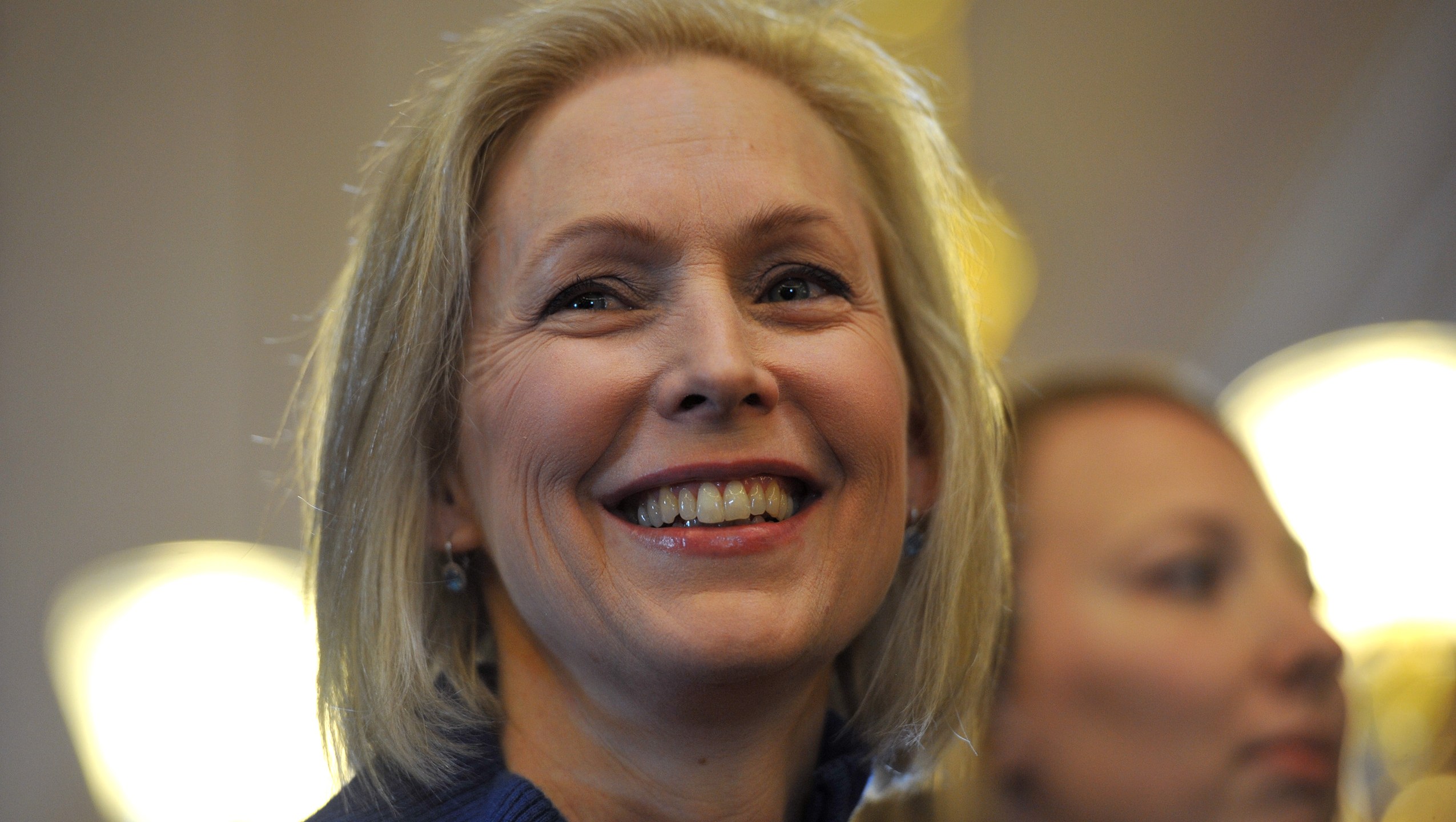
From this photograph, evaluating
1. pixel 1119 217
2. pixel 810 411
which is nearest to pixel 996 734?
pixel 810 411

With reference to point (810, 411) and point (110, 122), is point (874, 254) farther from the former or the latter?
point (110, 122)

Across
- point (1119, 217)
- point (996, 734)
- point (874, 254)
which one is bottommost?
point (996, 734)

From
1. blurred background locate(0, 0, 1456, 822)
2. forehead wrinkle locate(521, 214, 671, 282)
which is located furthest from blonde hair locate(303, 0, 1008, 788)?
blurred background locate(0, 0, 1456, 822)

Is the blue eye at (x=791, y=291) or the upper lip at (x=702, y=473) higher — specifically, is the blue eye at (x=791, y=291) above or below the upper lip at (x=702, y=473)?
above

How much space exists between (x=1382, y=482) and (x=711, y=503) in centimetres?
134

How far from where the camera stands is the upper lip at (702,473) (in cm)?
94

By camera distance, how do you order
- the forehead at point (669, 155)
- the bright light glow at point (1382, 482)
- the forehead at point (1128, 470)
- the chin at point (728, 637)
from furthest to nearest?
the bright light glow at point (1382, 482) → the forehead at point (1128, 470) → the forehead at point (669, 155) → the chin at point (728, 637)

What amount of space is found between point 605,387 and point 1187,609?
2.25 ft

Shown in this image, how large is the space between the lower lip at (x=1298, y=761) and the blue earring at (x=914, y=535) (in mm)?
401

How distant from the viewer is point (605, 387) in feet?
3.15

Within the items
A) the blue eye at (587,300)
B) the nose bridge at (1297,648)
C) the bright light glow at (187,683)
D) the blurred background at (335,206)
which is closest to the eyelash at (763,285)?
the blue eye at (587,300)

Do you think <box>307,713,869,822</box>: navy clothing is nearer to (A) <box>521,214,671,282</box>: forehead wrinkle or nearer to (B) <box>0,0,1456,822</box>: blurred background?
(A) <box>521,214,671,282</box>: forehead wrinkle

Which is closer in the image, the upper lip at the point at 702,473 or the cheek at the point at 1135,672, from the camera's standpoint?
the upper lip at the point at 702,473

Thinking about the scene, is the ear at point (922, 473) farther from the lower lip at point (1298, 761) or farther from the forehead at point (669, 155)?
the lower lip at point (1298, 761)
